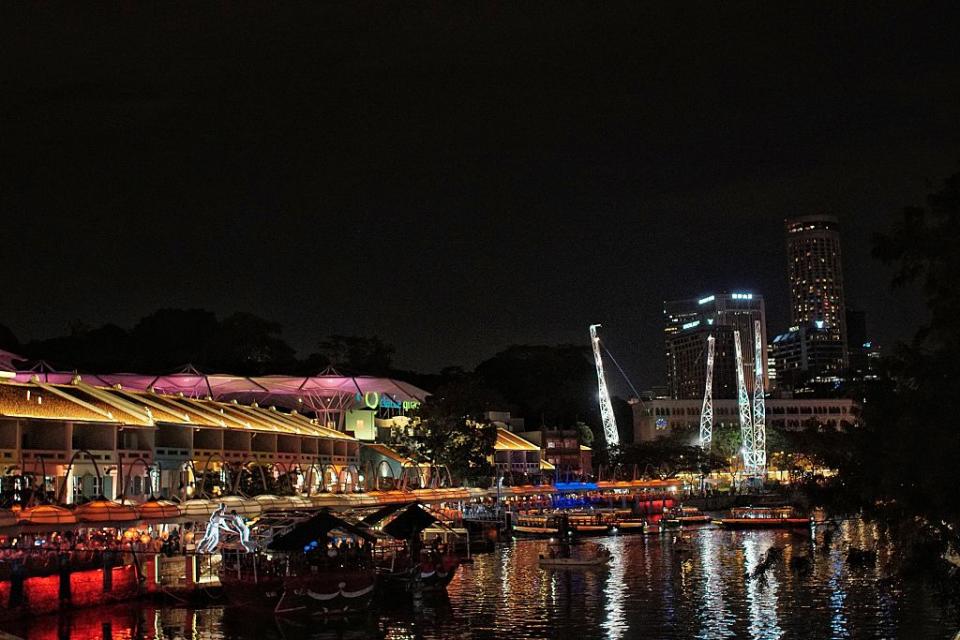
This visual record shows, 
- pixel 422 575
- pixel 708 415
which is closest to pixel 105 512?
pixel 422 575

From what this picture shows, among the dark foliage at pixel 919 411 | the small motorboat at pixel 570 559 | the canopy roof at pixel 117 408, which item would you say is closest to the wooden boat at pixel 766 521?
the small motorboat at pixel 570 559

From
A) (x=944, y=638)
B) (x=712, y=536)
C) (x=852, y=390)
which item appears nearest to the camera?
(x=852, y=390)

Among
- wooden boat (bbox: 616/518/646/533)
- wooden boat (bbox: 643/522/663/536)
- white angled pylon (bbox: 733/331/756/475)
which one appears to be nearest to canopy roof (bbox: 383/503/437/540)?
wooden boat (bbox: 643/522/663/536)

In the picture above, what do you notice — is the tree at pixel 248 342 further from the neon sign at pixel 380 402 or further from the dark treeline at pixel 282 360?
the neon sign at pixel 380 402

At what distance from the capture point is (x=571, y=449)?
16500cm

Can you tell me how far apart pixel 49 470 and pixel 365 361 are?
103486 mm

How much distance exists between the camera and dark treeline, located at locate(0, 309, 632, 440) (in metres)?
116

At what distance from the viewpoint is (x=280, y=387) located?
103m

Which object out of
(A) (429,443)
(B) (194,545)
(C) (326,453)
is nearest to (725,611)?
(B) (194,545)

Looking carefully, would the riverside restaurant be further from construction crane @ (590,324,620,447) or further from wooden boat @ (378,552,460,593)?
construction crane @ (590,324,620,447)

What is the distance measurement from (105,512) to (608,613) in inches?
844

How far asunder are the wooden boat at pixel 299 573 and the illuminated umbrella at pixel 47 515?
652 cm

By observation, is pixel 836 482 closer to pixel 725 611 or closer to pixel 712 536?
pixel 725 611

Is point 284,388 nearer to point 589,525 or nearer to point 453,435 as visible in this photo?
point 453,435
